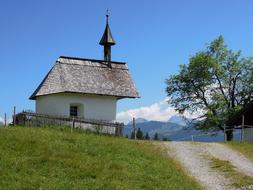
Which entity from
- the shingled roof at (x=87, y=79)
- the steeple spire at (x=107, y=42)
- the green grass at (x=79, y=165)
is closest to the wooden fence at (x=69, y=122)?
the shingled roof at (x=87, y=79)

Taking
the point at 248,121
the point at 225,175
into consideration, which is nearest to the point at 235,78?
the point at 248,121

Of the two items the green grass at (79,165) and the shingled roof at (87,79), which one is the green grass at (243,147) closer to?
the green grass at (79,165)

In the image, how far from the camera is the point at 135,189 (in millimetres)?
17000

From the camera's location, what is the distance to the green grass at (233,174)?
1936 centimetres

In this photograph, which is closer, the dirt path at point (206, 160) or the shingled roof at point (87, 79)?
the dirt path at point (206, 160)

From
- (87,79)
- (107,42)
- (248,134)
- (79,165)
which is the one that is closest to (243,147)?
(248,134)

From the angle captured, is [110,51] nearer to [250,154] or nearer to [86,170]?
[250,154]

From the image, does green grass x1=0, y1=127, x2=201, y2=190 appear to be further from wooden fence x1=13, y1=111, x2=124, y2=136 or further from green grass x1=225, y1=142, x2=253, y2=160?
wooden fence x1=13, y1=111, x2=124, y2=136

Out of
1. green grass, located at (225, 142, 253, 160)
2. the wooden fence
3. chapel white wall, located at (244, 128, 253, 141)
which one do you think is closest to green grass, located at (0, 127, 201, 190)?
green grass, located at (225, 142, 253, 160)

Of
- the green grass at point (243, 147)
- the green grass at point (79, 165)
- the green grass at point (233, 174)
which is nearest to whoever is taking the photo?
the green grass at point (79, 165)

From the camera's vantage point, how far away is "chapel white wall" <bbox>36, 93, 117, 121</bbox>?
1366 inches

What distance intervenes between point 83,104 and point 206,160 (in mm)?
13121

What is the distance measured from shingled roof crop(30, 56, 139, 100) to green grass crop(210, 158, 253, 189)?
42.3ft

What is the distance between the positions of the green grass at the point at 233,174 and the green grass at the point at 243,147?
10.4 feet
